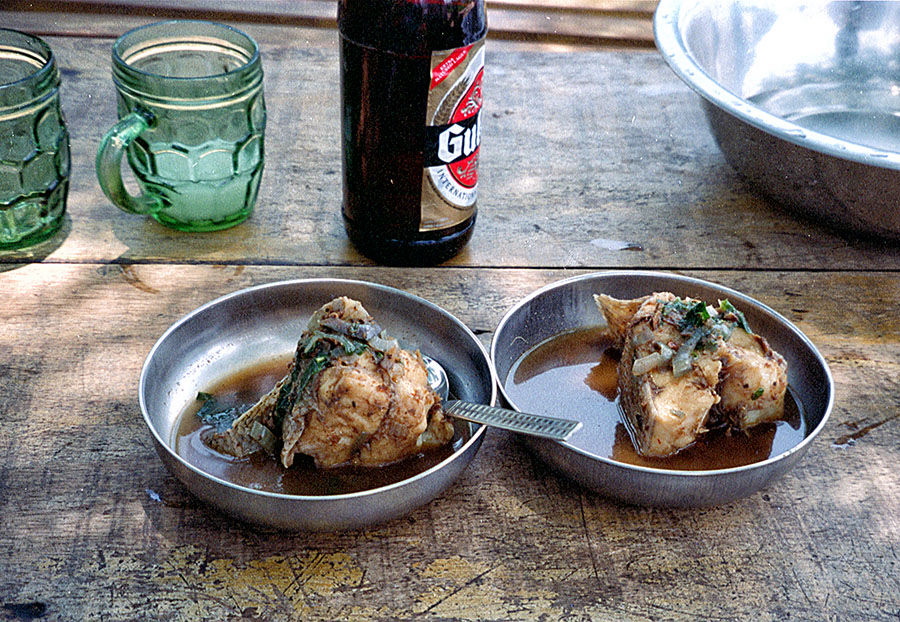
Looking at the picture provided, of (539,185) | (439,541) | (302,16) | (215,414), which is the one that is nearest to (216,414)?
(215,414)

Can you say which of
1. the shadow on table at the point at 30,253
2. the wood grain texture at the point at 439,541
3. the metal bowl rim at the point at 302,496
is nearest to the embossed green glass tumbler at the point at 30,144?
the shadow on table at the point at 30,253

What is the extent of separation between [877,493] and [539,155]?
82 centimetres

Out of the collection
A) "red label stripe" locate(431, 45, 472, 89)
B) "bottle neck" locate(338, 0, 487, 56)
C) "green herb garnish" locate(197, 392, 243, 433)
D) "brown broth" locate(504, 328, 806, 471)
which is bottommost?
"green herb garnish" locate(197, 392, 243, 433)

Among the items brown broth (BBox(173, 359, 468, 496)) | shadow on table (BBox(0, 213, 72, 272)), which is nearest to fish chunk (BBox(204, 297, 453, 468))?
brown broth (BBox(173, 359, 468, 496))

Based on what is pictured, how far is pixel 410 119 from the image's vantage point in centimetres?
112

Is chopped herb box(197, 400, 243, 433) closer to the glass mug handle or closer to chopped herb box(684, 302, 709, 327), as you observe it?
the glass mug handle

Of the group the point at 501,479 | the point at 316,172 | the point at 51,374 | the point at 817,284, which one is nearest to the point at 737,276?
the point at 817,284

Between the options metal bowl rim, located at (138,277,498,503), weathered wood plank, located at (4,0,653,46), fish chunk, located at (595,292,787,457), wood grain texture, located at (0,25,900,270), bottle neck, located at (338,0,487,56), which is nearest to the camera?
metal bowl rim, located at (138,277,498,503)

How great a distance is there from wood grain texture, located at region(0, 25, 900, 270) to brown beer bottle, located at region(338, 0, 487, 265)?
10 cm

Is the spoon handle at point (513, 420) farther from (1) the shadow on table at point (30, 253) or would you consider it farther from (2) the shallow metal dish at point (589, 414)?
(1) the shadow on table at point (30, 253)

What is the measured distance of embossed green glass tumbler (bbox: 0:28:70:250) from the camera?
1150 millimetres

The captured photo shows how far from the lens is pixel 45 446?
98cm

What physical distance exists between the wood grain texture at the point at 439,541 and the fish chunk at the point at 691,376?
0.28 feet

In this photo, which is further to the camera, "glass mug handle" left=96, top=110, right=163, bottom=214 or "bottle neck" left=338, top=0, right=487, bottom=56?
"glass mug handle" left=96, top=110, right=163, bottom=214
